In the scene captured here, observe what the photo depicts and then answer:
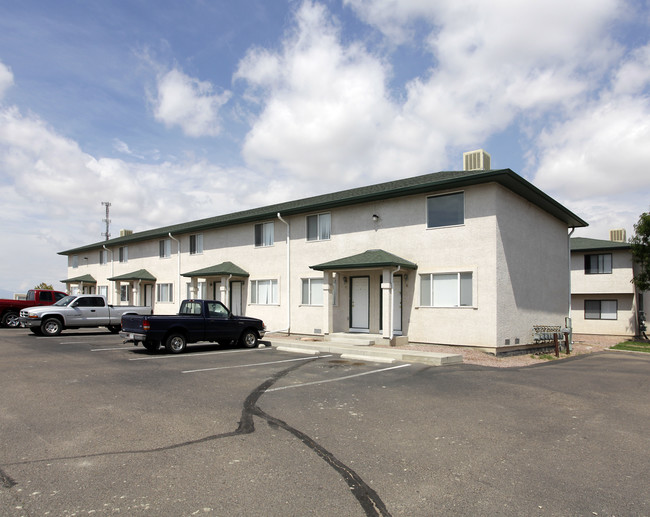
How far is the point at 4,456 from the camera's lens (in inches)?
202

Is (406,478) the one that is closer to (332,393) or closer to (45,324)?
(332,393)

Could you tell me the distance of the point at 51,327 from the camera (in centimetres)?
2062

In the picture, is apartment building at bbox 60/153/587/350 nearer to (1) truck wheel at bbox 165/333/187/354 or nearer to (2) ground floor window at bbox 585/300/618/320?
(1) truck wheel at bbox 165/333/187/354

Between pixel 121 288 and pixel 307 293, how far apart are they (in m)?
19.6

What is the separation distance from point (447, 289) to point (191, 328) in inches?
343

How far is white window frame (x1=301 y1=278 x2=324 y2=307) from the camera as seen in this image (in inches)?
787

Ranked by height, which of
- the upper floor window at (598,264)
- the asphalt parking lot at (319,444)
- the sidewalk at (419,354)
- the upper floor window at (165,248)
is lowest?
the sidewalk at (419,354)

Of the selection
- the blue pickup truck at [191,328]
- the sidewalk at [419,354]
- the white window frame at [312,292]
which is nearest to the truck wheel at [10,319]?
the blue pickup truck at [191,328]

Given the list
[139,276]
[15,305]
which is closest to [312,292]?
[139,276]

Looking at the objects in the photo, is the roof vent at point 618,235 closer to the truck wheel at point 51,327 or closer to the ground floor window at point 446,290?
the ground floor window at point 446,290

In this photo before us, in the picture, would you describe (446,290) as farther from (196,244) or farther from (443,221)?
(196,244)

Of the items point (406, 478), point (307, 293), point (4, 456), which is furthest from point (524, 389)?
point (307, 293)

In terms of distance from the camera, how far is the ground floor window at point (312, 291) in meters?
20.0

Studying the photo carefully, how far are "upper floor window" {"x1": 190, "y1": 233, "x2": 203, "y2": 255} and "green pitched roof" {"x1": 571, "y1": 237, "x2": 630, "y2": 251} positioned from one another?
79.4ft
